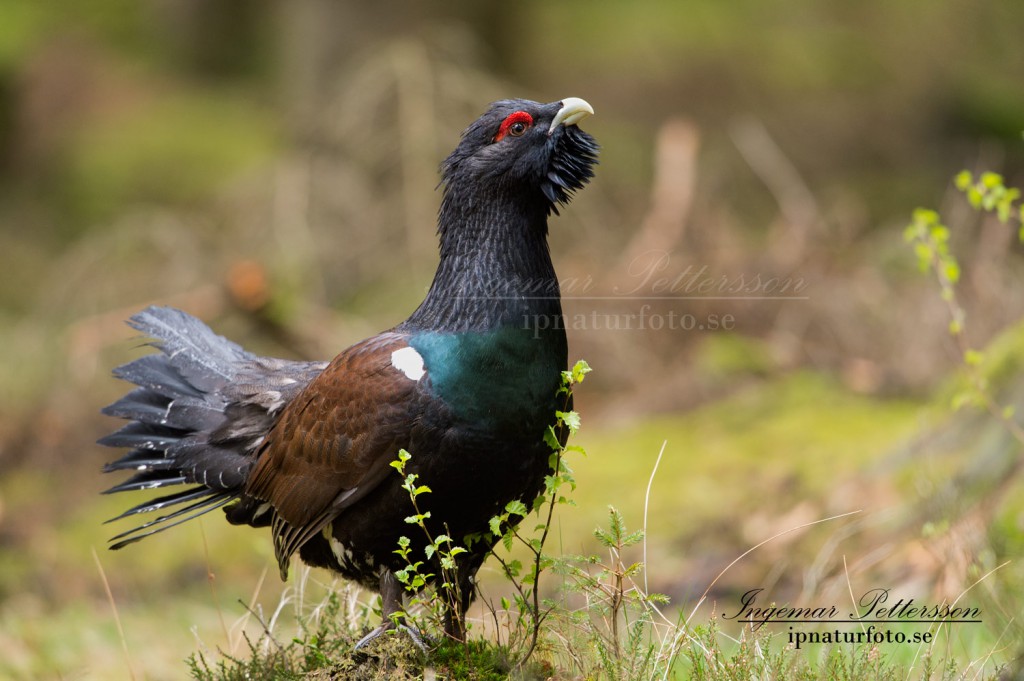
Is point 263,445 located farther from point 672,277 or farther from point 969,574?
point 672,277

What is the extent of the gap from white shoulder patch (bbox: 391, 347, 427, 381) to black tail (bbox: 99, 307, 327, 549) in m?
0.93

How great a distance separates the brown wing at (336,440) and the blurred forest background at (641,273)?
0.92m

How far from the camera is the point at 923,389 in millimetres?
7648

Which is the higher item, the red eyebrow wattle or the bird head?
the red eyebrow wattle

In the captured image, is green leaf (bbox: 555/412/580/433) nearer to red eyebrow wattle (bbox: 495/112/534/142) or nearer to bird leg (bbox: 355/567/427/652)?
bird leg (bbox: 355/567/427/652)

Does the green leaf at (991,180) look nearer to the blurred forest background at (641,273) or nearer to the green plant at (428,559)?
the blurred forest background at (641,273)

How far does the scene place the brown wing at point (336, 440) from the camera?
3637mm

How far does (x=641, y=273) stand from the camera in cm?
834

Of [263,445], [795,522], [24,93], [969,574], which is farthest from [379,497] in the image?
[24,93]

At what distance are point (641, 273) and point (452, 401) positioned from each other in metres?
5.04

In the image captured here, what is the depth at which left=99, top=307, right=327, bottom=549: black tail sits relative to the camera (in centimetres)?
455

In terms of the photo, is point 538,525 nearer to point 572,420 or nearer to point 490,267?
point 572,420

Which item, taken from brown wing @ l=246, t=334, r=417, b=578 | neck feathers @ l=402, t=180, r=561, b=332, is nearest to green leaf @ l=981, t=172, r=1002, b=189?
neck feathers @ l=402, t=180, r=561, b=332

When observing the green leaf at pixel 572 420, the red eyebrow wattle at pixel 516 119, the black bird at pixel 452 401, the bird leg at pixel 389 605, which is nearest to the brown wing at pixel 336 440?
the black bird at pixel 452 401
